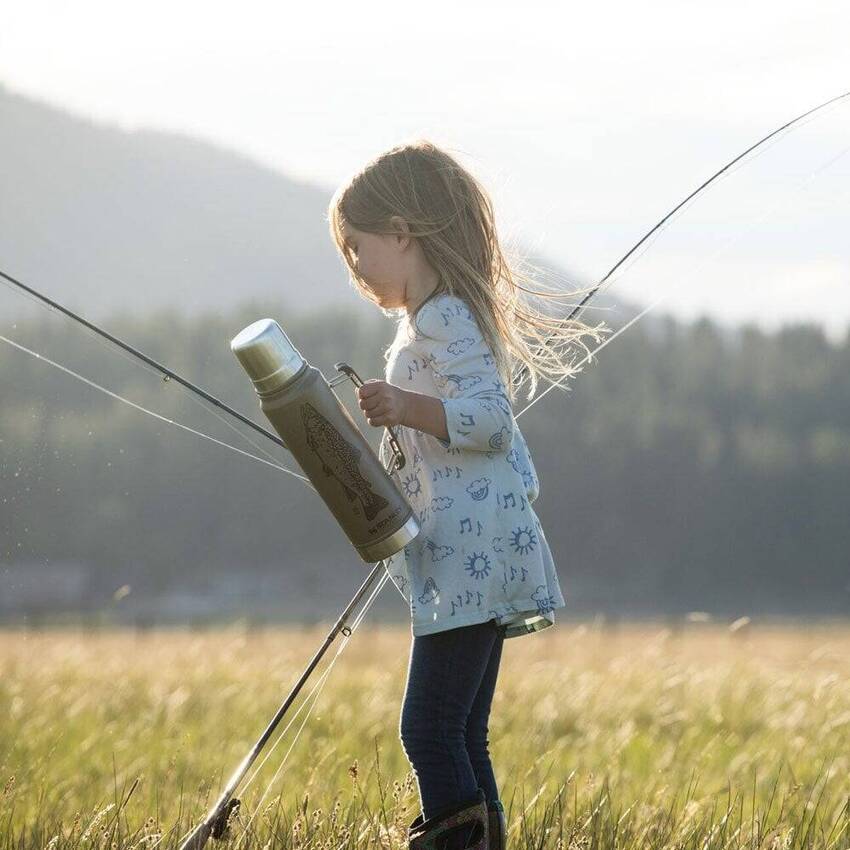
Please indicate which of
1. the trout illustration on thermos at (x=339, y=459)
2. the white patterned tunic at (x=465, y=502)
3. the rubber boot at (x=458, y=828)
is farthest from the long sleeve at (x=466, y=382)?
the rubber boot at (x=458, y=828)

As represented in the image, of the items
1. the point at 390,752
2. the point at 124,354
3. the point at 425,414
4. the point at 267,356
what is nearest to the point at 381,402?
the point at 425,414

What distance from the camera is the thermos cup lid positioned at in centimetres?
310

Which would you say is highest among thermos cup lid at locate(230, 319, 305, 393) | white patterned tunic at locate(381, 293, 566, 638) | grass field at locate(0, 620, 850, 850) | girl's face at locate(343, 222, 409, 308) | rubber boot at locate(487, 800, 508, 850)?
girl's face at locate(343, 222, 409, 308)

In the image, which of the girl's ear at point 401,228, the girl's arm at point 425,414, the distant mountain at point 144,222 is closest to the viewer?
the girl's arm at point 425,414

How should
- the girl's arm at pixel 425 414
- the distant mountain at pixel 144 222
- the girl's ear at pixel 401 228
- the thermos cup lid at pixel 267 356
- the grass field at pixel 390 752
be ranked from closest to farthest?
the thermos cup lid at pixel 267 356
the girl's arm at pixel 425 414
the girl's ear at pixel 401 228
the grass field at pixel 390 752
the distant mountain at pixel 144 222

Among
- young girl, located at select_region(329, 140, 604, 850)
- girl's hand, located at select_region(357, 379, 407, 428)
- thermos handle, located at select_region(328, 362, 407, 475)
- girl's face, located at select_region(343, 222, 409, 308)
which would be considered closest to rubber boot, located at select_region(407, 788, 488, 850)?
young girl, located at select_region(329, 140, 604, 850)

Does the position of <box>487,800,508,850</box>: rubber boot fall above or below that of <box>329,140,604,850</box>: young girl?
below

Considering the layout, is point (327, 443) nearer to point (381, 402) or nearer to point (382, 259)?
point (381, 402)

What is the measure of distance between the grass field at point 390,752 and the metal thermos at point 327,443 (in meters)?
0.89

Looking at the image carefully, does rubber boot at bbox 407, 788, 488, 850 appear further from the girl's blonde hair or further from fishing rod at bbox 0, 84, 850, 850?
the girl's blonde hair

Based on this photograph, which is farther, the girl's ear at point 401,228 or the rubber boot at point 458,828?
the girl's ear at point 401,228

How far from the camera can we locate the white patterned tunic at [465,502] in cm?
328

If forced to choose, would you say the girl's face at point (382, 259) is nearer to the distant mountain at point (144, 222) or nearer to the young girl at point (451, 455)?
the young girl at point (451, 455)

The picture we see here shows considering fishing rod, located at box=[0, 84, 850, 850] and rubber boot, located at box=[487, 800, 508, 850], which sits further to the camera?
rubber boot, located at box=[487, 800, 508, 850]
